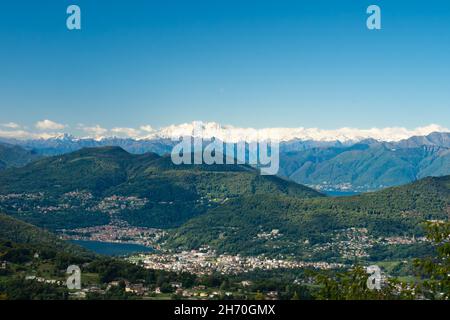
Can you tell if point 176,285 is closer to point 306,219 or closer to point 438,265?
point 438,265

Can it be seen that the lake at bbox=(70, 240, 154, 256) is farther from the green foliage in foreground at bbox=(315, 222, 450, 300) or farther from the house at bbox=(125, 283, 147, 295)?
the green foliage in foreground at bbox=(315, 222, 450, 300)

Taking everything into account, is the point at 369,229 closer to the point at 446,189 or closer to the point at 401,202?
the point at 401,202

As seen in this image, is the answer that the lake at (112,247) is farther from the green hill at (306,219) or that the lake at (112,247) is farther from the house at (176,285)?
the house at (176,285)

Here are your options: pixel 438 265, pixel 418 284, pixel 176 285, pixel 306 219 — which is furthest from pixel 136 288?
pixel 306 219

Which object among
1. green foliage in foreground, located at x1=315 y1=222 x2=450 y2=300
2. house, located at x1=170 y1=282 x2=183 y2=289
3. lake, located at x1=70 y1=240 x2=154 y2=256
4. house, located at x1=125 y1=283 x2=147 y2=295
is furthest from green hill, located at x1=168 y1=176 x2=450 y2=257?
green foliage in foreground, located at x1=315 y1=222 x2=450 y2=300
